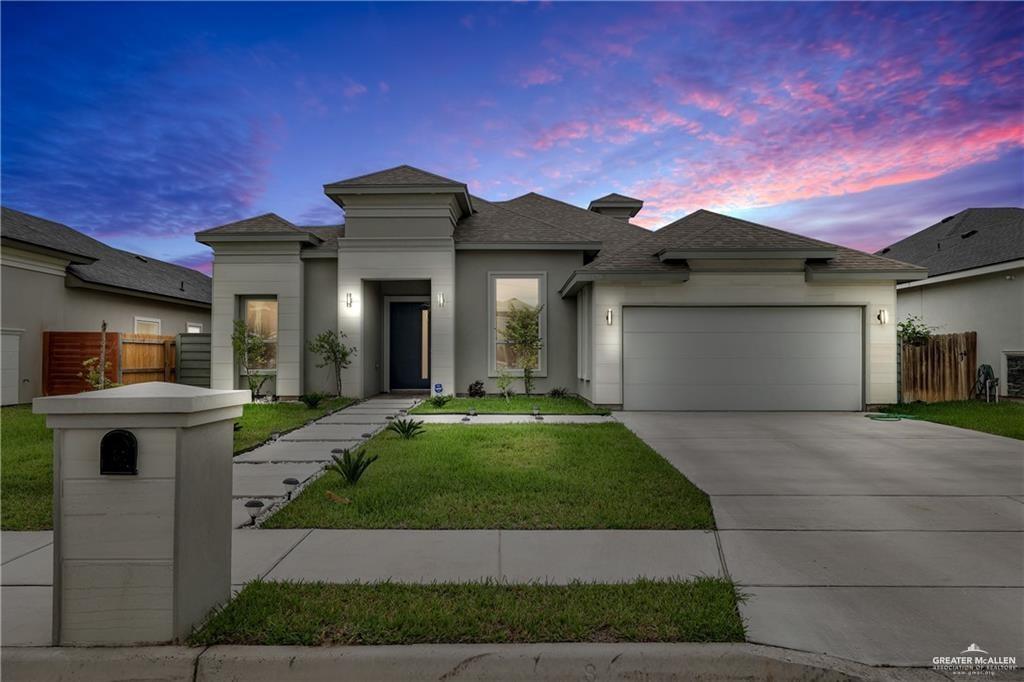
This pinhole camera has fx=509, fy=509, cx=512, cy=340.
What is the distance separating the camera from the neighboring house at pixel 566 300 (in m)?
11.1

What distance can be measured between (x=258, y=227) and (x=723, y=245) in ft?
37.7

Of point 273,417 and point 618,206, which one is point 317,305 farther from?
point 618,206

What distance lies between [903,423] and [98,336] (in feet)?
62.0

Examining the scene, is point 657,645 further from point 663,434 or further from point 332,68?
point 332,68

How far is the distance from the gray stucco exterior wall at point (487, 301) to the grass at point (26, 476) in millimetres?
8128

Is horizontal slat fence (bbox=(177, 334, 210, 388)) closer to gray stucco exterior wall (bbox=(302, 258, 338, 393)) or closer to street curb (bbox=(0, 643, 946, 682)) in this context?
gray stucco exterior wall (bbox=(302, 258, 338, 393))

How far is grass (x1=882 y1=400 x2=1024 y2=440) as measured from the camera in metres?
8.88

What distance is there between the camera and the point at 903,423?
950cm

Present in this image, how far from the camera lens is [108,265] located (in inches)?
666

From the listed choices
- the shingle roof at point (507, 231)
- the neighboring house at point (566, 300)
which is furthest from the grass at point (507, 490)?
the shingle roof at point (507, 231)

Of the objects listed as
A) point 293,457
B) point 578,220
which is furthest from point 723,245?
point 293,457

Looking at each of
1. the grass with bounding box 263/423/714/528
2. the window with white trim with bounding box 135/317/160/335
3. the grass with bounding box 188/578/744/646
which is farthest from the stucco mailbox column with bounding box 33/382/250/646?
the window with white trim with bounding box 135/317/160/335

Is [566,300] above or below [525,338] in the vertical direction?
above

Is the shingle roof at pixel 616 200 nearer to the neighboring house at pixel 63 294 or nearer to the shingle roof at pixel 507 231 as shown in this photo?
the shingle roof at pixel 507 231
